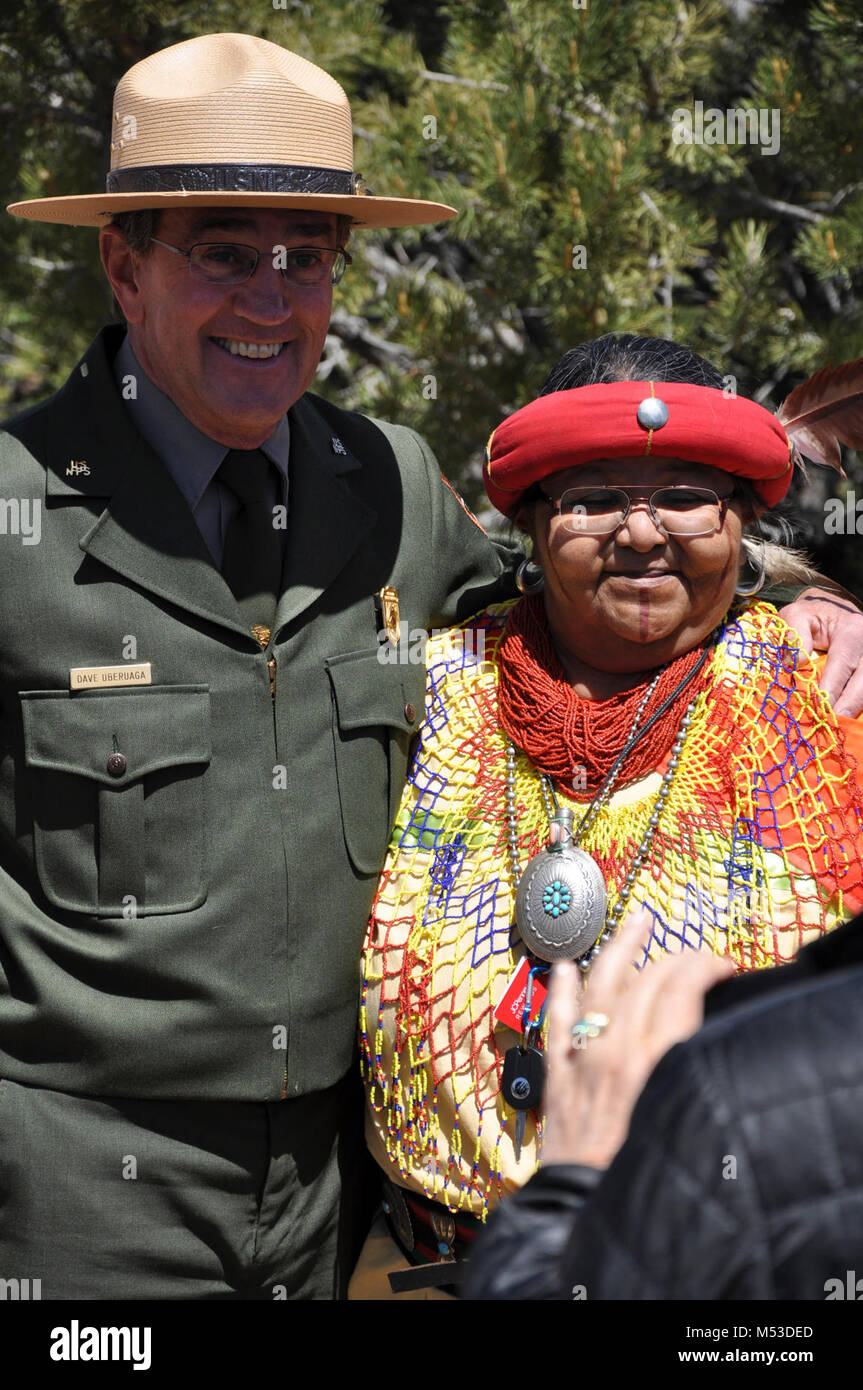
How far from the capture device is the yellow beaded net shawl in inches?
92.0

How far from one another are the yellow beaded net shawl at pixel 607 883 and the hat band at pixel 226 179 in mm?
973

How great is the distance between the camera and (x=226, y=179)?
8.11ft

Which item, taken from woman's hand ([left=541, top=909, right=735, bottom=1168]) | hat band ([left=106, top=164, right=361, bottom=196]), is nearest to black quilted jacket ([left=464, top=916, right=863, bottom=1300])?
woman's hand ([left=541, top=909, right=735, bottom=1168])

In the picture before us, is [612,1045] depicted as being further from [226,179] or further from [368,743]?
[226,179]

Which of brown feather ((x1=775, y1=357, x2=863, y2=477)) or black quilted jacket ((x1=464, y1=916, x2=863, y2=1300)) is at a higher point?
brown feather ((x1=775, y1=357, x2=863, y2=477))

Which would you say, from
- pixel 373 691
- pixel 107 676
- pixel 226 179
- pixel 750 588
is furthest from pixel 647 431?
pixel 107 676

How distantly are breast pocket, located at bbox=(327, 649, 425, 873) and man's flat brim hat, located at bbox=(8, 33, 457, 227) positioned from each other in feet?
2.54

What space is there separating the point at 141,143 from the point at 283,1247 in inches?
73.2

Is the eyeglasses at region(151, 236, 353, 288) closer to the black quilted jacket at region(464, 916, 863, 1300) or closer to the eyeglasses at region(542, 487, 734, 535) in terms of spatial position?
the eyeglasses at region(542, 487, 734, 535)

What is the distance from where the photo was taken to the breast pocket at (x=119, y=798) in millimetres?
2439

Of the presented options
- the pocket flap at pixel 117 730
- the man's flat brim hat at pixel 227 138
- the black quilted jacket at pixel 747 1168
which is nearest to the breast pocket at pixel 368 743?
the pocket flap at pixel 117 730

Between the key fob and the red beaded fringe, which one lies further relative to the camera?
the red beaded fringe

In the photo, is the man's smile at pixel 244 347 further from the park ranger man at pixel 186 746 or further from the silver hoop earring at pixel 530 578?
the silver hoop earring at pixel 530 578
